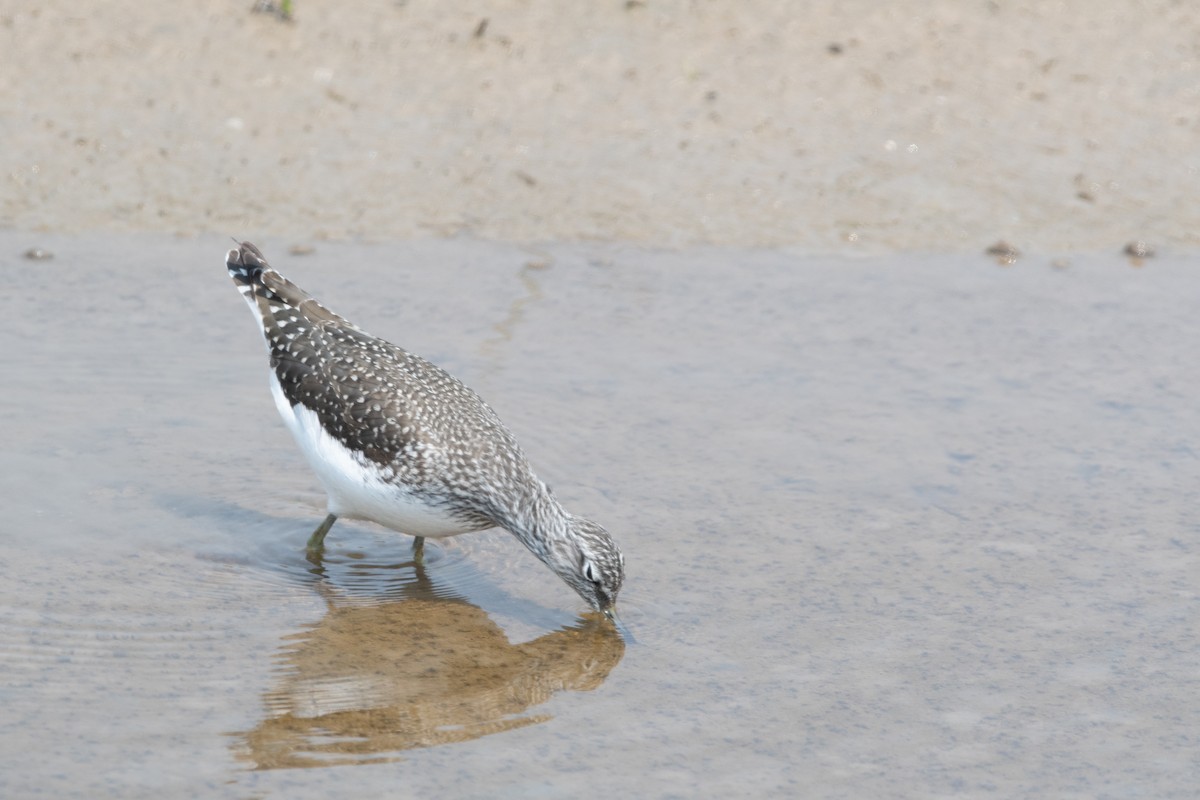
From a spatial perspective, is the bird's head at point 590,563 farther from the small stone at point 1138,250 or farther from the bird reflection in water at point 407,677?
the small stone at point 1138,250

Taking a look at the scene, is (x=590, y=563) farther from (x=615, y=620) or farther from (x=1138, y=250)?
(x=1138, y=250)

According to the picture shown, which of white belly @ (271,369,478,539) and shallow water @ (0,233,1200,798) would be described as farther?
white belly @ (271,369,478,539)

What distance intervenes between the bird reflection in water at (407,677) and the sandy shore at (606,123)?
14.9 feet

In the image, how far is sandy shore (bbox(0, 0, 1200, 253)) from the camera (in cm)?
1172

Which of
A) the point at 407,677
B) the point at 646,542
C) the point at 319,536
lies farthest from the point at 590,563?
the point at 319,536

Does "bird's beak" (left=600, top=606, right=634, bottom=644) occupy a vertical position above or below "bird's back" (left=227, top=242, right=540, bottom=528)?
below

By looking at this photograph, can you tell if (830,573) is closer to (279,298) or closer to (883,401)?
(883,401)

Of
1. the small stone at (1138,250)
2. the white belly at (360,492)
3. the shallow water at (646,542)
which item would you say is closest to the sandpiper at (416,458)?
the white belly at (360,492)

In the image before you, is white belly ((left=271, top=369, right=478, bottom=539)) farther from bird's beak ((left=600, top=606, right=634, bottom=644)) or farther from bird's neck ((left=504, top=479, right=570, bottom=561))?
bird's beak ((left=600, top=606, right=634, bottom=644))

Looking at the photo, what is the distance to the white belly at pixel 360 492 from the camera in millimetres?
7707

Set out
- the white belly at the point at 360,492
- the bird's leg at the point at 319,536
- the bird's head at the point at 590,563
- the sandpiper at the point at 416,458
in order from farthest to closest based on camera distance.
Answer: the bird's leg at the point at 319,536
the white belly at the point at 360,492
the sandpiper at the point at 416,458
the bird's head at the point at 590,563

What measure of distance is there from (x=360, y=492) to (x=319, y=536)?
539mm

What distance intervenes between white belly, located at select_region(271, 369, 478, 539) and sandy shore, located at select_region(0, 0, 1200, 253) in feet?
12.0

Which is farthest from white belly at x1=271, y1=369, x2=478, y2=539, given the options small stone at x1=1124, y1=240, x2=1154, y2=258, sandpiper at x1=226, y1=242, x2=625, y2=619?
small stone at x1=1124, y1=240, x2=1154, y2=258
